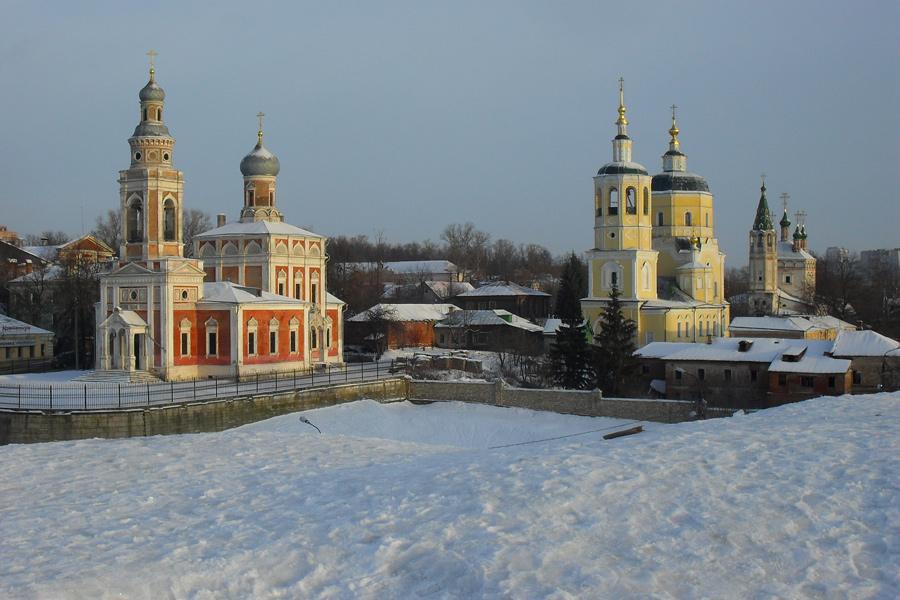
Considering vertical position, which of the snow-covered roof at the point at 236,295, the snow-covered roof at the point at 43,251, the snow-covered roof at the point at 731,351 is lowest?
the snow-covered roof at the point at 731,351

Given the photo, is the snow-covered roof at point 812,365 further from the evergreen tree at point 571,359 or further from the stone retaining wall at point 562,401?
Answer: the evergreen tree at point 571,359

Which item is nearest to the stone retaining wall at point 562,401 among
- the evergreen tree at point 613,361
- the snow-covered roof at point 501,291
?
the evergreen tree at point 613,361

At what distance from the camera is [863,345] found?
31406mm

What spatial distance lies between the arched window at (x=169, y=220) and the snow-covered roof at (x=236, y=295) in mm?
2010

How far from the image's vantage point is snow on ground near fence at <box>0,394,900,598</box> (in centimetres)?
789

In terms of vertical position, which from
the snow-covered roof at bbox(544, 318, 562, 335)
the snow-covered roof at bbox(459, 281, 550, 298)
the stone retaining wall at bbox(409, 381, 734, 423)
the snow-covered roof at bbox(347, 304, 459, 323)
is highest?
the snow-covered roof at bbox(459, 281, 550, 298)

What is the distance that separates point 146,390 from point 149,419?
9.22 ft

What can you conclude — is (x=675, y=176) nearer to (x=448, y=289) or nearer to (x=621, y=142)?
(x=621, y=142)

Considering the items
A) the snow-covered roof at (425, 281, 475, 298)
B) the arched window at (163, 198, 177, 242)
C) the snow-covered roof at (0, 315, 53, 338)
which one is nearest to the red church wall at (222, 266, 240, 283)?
the arched window at (163, 198, 177, 242)

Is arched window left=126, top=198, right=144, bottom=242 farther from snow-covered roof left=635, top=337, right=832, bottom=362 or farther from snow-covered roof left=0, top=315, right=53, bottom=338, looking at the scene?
snow-covered roof left=635, top=337, right=832, bottom=362

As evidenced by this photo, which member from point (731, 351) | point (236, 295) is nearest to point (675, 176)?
point (731, 351)

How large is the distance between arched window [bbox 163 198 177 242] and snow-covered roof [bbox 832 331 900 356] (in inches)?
842

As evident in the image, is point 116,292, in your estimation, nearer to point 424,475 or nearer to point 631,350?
point 631,350

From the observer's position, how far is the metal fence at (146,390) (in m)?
24.5
